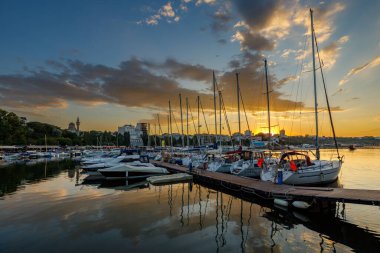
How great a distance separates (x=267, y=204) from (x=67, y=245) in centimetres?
1413

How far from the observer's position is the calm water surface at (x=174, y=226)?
11758mm

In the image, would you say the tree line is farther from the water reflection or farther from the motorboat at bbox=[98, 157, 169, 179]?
the motorboat at bbox=[98, 157, 169, 179]

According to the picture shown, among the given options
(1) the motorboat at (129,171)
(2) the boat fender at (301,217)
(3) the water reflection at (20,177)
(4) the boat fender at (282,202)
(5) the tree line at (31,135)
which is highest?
(5) the tree line at (31,135)

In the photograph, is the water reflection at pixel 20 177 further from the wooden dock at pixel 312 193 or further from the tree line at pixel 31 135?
the tree line at pixel 31 135

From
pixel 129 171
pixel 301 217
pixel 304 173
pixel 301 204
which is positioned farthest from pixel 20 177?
pixel 301 217

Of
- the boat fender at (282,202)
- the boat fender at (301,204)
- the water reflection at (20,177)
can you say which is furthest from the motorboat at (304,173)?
the water reflection at (20,177)

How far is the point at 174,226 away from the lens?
48.0 feet

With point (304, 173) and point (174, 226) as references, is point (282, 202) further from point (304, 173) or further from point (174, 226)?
point (174, 226)

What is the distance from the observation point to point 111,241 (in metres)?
12.2

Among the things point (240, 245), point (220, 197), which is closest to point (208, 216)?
point (240, 245)

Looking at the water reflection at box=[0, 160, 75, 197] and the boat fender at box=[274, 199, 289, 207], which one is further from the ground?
the boat fender at box=[274, 199, 289, 207]

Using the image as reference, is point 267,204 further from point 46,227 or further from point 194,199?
point 46,227

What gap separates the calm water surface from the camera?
1176 cm

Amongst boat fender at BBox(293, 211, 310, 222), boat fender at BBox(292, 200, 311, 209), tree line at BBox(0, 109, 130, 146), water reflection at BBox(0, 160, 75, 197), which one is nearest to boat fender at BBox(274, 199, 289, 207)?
boat fender at BBox(292, 200, 311, 209)
